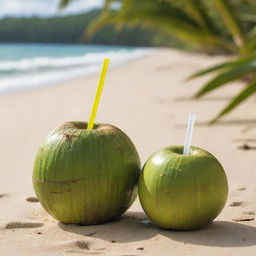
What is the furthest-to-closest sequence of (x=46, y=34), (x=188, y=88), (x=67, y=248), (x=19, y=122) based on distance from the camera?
(x=46, y=34) → (x=188, y=88) → (x=19, y=122) → (x=67, y=248)

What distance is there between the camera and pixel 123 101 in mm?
6312

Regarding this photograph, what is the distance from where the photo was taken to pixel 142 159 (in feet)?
10.6

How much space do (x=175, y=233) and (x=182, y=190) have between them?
5.6 inches

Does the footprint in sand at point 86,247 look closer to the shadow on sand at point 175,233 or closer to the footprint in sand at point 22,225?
the shadow on sand at point 175,233

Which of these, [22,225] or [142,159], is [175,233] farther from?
[142,159]

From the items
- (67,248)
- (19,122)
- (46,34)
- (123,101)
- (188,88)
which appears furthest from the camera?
(46,34)

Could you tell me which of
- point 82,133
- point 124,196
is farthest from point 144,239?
point 82,133

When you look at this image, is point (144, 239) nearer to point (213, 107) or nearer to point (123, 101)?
point (213, 107)

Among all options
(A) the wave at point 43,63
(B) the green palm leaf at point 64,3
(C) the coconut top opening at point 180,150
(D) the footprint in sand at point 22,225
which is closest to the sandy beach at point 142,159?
(D) the footprint in sand at point 22,225

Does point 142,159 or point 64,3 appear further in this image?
point 64,3

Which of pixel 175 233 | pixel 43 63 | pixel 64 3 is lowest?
pixel 175 233

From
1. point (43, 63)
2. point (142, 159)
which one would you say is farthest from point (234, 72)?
point (43, 63)

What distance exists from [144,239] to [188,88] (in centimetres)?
584

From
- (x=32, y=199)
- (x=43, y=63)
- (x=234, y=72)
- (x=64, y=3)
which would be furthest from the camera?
(x=43, y=63)
